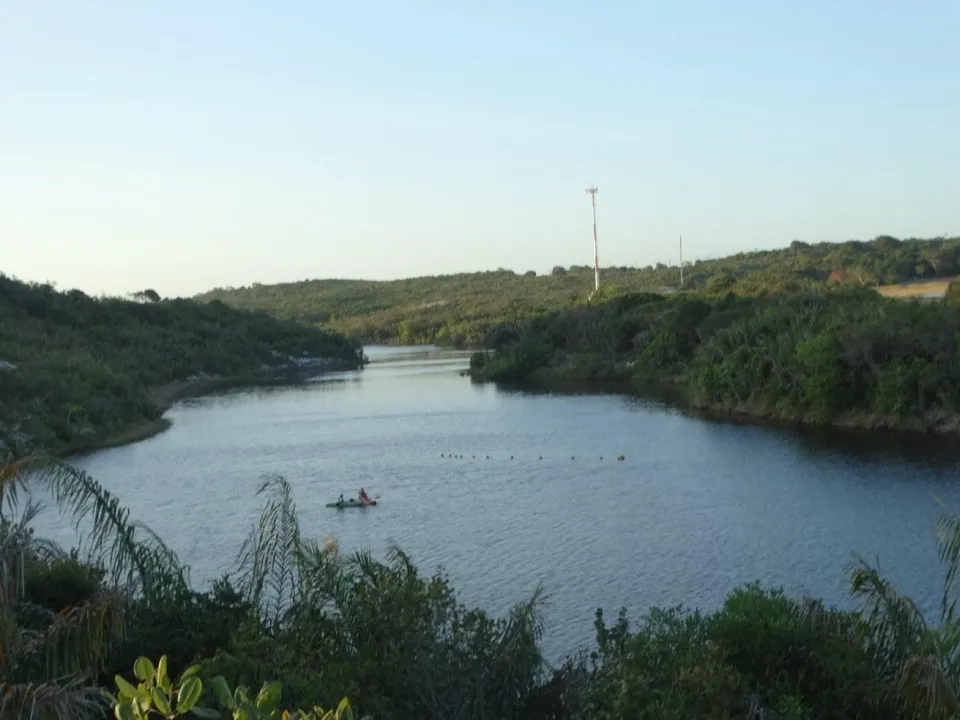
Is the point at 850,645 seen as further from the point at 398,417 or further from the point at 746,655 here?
the point at 398,417

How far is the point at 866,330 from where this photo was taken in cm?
5769

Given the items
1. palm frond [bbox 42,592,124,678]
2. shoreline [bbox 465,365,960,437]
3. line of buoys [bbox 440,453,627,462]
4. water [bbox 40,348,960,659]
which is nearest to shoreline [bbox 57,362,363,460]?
water [bbox 40,348,960,659]

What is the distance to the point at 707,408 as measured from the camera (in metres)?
67.1

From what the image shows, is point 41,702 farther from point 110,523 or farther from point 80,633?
point 110,523

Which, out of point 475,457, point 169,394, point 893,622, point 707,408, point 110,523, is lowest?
point 475,457

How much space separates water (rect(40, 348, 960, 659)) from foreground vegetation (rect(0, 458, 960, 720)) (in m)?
6.43

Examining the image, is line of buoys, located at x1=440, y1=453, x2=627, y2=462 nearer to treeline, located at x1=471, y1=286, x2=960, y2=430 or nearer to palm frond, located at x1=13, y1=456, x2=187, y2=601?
treeline, located at x1=471, y1=286, x2=960, y2=430

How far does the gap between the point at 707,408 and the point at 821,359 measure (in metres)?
10.5

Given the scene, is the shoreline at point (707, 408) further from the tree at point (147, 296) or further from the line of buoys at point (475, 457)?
the tree at point (147, 296)

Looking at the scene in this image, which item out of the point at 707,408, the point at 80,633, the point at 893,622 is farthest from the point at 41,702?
the point at 707,408

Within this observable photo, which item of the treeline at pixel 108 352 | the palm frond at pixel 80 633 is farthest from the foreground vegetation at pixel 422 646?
the treeline at pixel 108 352

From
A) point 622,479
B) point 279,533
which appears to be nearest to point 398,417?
point 622,479

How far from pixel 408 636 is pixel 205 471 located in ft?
122

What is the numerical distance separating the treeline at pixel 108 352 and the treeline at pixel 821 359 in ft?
124
